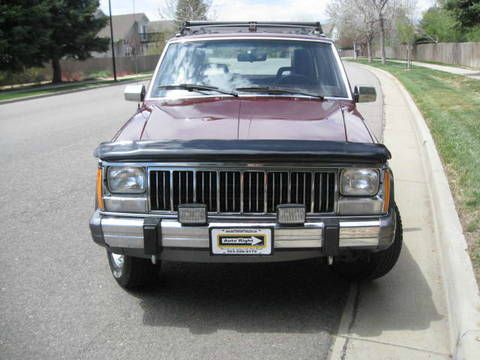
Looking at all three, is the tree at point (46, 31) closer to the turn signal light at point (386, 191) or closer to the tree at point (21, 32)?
the tree at point (21, 32)

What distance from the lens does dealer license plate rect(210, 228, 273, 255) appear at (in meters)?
3.46

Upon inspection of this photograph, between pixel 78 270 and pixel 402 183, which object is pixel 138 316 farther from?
pixel 402 183

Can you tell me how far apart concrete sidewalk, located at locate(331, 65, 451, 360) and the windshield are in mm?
1510

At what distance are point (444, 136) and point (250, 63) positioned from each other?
5.49 m

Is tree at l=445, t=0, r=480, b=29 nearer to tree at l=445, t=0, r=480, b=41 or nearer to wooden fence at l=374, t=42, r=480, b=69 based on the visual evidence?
tree at l=445, t=0, r=480, b=41

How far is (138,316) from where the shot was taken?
12.7 ft

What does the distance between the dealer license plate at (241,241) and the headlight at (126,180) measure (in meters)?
0.54

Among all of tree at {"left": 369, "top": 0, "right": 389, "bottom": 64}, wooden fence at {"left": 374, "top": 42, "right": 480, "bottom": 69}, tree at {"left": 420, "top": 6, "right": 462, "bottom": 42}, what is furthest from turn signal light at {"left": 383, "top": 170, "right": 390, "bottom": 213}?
tree at {"left": 420, "top": 6, "right": 462, "bottom": 42}

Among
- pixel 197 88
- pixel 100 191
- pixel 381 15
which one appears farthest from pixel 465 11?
pixel 381 15

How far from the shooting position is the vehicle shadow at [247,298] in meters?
3.78

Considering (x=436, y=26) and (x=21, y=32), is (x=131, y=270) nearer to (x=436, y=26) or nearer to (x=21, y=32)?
(x=21, y=32)

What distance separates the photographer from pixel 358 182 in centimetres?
356

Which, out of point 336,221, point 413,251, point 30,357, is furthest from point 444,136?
point 30,357

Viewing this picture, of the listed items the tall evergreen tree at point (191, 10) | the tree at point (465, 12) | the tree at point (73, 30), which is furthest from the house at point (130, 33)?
the tree at point (465, 12)
